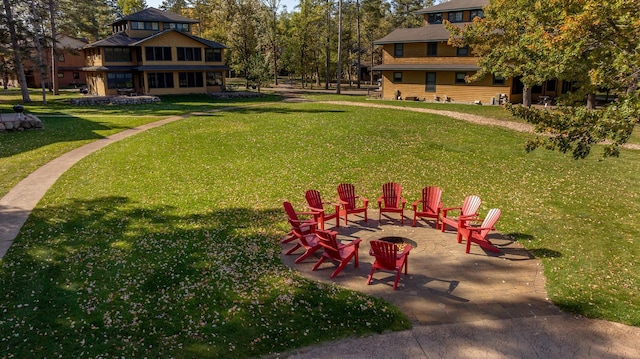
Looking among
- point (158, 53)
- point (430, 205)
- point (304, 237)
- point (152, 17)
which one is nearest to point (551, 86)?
point (430, 205)

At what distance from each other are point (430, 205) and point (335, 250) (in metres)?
4.29

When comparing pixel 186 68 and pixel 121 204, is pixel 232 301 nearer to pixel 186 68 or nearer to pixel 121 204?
pixel 121 204

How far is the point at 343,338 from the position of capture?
771 centimetres

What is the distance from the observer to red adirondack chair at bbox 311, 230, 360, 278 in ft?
32.7

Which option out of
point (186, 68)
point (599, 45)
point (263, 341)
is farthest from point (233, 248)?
point (186, 68)

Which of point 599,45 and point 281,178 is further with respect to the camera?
point 281,178

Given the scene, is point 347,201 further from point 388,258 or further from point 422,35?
point 422,35

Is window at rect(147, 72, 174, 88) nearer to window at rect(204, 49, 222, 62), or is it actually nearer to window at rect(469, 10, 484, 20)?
window at rect(204, 49, 222, 62)

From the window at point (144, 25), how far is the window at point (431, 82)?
35.1 metres

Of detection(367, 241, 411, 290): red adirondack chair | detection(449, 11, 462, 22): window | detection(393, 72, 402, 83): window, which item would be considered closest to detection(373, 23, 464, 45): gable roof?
detection(449, 11, 462, 22): window

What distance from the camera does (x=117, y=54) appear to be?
5206 centimetres

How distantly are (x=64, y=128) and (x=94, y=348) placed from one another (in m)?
26.3

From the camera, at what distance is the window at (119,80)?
5209 cm

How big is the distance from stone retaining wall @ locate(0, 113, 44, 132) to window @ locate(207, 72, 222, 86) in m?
31.0
